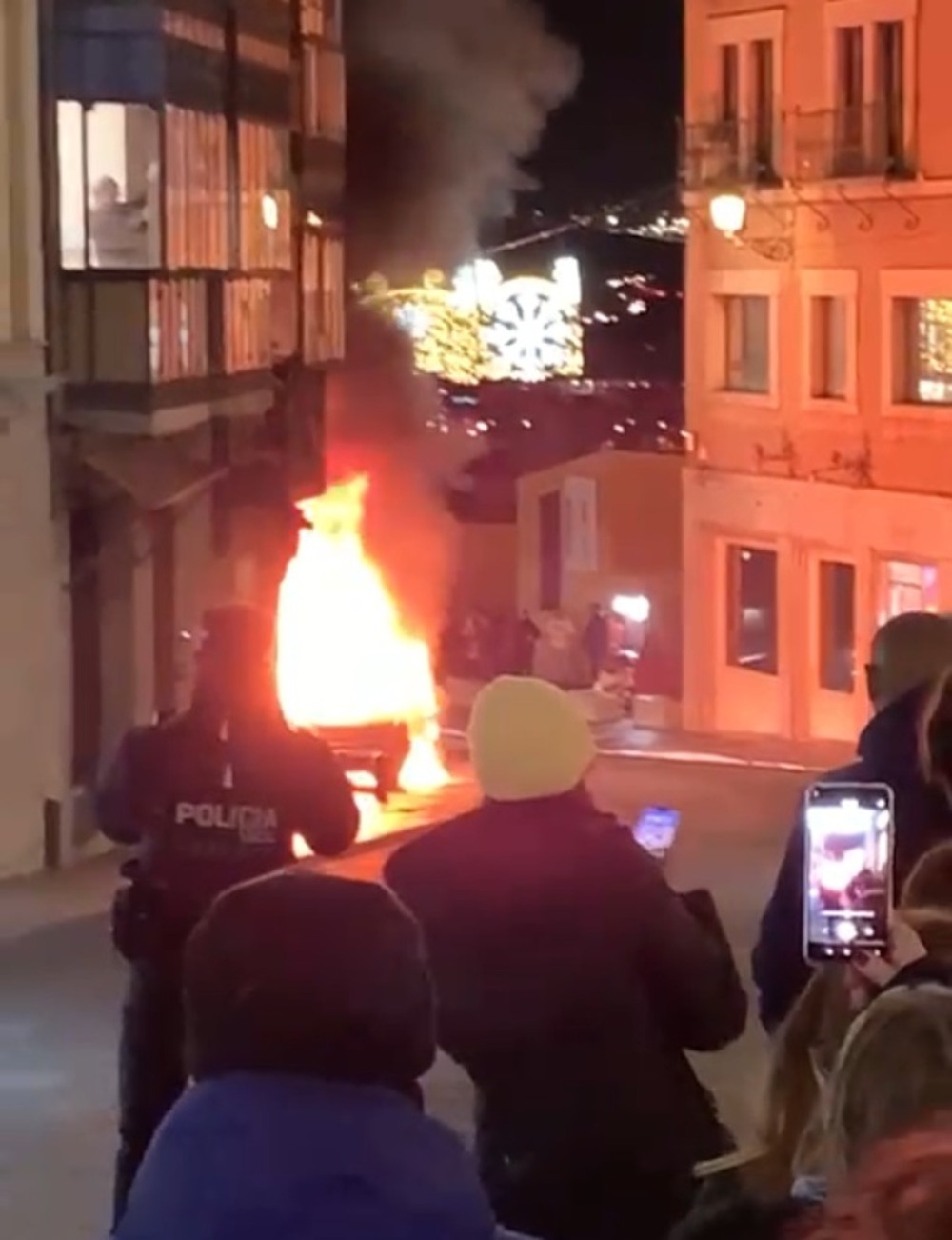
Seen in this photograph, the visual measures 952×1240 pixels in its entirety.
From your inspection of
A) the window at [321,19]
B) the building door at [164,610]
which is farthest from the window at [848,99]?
the building door at [164,610]

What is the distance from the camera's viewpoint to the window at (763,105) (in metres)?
30.4

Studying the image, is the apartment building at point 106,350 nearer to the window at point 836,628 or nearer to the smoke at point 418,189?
the window at point 836,628

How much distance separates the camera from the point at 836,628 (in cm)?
3017

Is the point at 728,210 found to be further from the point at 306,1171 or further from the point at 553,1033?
the point at 306,1171

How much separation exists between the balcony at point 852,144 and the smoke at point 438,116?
7348mm

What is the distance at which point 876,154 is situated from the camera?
1134 inches

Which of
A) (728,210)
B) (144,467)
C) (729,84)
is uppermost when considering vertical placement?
(729,84)

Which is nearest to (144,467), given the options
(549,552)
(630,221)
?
(549,552)

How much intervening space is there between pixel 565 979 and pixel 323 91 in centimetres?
2095

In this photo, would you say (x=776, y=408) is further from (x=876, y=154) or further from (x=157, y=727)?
(x=157, y=727)

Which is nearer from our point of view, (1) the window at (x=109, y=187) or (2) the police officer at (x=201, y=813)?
(2) the police officer at (x=201, y=813)

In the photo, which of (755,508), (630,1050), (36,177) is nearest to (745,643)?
(755,508)

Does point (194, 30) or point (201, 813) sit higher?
point (194, 30)

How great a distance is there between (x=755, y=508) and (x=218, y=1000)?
91.6 ft
